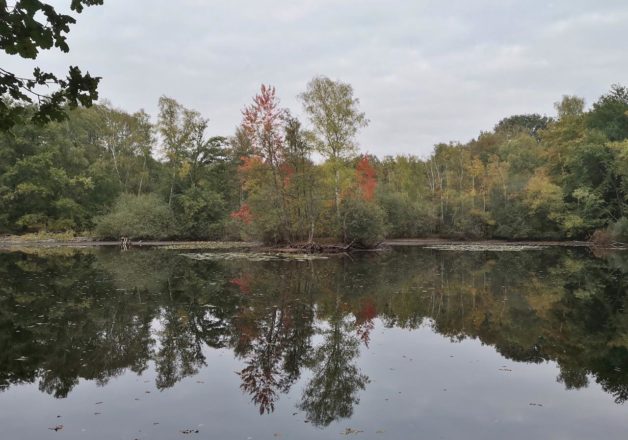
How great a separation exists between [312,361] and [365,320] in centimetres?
342

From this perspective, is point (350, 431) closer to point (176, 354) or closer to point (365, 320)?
point (176, 354)

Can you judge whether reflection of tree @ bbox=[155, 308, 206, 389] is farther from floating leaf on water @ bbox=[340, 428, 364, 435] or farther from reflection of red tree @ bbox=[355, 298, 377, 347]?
reflection of red tree @ bbox=[355, 298, 377, 347]

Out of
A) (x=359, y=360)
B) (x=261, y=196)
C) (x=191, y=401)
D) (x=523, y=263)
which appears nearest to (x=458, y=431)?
(x=359, y=360)

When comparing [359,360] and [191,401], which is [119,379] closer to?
[191,401]

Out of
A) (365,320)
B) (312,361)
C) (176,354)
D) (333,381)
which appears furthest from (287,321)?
(333,381)

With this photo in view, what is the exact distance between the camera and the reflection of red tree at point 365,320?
9.91m

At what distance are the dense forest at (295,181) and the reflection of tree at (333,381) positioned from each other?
80.6 feet

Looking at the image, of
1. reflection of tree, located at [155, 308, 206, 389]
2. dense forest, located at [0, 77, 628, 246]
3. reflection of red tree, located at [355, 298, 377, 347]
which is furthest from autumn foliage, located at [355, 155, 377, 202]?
reflection of tree, located at [155, 308, 206, 389]

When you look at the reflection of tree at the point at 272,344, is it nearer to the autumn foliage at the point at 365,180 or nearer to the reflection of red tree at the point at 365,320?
the reflection of red tree at the point at 365,320

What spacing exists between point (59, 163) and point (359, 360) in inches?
2050

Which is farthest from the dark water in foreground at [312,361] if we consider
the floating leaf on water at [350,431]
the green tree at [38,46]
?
the green tree at [38,46]

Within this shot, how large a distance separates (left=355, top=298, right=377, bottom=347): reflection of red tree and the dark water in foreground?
0.24 ft

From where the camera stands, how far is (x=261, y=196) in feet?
114

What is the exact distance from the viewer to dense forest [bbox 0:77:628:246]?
3447cm
